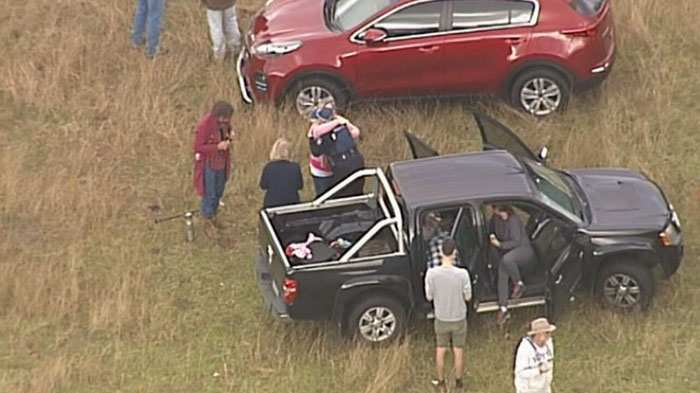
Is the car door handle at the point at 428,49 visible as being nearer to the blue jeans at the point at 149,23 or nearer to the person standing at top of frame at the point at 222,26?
the person standing at top of frame at the point at 222,26

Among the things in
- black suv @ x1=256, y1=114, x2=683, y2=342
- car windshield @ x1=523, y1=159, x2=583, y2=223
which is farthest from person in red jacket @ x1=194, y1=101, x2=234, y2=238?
car windshield @ x1=523, y1=159, x2=583, y2=223

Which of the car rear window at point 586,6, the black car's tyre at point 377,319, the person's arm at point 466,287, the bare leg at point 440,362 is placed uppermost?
the car rear window at point 586,6

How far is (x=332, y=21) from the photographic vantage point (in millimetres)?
16312

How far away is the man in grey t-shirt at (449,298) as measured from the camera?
11.2 metres

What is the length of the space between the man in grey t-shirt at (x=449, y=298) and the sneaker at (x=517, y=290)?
2.37 feet

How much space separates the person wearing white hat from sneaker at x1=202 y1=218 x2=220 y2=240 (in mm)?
5122

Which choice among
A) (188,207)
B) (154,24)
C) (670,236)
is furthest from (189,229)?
(670,236)

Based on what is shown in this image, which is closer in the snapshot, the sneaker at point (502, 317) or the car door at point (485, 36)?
the sneaker at point (502, 317)

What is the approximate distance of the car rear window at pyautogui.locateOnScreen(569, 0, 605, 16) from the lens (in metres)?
16.0

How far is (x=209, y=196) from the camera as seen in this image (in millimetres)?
14344

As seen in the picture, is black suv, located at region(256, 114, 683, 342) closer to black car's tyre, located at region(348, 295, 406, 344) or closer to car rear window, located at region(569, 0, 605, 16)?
black car's tyre, located at region(348, 295, 406, 344)

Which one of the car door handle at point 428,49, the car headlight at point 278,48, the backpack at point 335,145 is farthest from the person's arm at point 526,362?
the car headlight at point 278,48

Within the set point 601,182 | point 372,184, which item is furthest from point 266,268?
point 601,182

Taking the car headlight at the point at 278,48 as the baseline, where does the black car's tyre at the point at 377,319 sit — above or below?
Result: below
